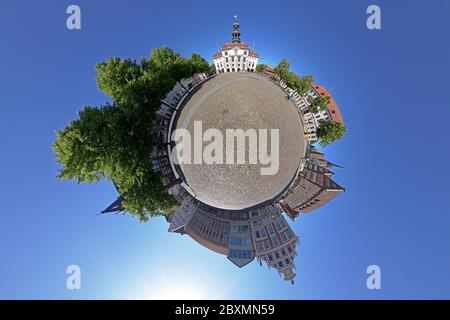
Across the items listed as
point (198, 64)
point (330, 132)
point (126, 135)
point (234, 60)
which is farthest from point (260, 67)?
point (126, 135)

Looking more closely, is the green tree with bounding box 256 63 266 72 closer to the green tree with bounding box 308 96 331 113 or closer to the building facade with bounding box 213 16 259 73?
the green tree with bounding box 308 96 331 113

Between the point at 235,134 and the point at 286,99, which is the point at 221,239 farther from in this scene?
the point at 286,99

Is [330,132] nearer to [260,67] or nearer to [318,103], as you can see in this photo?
[318,103]

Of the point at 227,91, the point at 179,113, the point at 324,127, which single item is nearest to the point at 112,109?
the point at 179,113

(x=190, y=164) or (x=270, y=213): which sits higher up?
(x=190, y=164)

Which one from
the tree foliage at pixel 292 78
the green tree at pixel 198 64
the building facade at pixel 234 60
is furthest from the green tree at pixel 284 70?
the green tree at pixel 198 64

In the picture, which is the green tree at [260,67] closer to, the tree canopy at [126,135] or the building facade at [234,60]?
the building facade at [234,60]

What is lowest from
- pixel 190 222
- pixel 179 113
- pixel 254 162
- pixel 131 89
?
pixel 190 222
